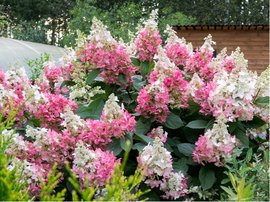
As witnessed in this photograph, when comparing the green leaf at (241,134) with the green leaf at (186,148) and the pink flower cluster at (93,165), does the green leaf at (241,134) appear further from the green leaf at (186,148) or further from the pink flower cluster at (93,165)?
the pink flower cluster at (93,165)

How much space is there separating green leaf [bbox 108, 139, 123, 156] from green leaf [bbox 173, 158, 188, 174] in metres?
0.27

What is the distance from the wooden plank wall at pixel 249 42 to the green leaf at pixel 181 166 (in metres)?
10.0

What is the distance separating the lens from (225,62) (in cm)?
272

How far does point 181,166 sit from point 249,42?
1043cm

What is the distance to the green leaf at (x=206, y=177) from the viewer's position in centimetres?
210

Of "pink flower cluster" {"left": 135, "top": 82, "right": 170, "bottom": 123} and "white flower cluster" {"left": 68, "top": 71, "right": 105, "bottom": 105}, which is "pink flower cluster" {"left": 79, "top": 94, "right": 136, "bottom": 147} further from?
"white flower cluster" {"left": 68, "top": 71, "right": 105, "bottom": 105}

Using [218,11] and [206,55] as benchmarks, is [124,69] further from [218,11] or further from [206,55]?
[218,11]

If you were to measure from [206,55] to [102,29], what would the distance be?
1.88 feet

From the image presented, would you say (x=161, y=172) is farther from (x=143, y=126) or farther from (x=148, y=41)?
(x=148, y=41)

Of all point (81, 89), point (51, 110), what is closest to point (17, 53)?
point (81, 89)

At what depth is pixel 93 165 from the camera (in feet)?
6.02

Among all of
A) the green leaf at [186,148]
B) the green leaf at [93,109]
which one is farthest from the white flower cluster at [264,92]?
the green leaf at [93,109]

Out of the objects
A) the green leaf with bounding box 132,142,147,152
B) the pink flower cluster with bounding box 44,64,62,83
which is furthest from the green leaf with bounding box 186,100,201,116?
the pink flower cluster with bounding box 44,64,62,83

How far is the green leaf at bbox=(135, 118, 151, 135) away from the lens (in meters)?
2.22
